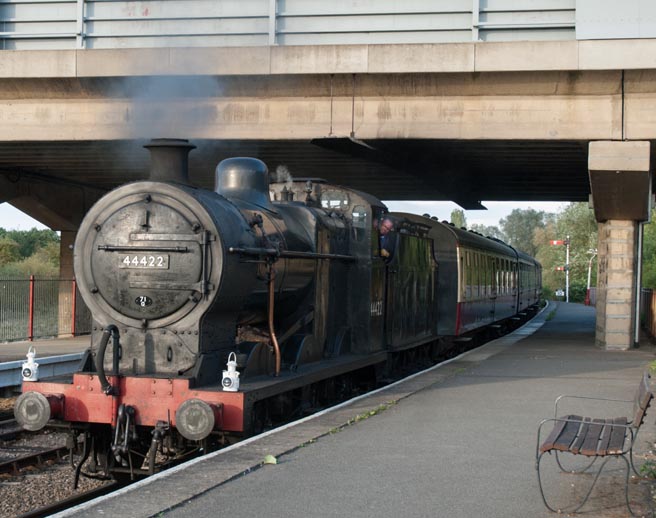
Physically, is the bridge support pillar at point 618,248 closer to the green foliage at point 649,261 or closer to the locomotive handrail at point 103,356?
the green foliage at point 649,261

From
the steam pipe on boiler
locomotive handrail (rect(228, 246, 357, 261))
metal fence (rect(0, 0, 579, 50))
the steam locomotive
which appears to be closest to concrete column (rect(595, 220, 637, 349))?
metal fence (rect(0, 0, 579, 50))

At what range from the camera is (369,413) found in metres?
8.72

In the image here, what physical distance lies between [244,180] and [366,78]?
7662 mm

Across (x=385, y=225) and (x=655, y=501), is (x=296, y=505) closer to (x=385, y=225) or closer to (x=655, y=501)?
(x=655, y=501)

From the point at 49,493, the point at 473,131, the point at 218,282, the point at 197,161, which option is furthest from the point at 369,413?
the point at 197,161

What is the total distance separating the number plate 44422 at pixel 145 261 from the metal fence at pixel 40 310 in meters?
13.3

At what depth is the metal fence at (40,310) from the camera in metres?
19.9

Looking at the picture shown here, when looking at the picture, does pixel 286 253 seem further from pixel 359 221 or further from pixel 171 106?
pixel 171 106

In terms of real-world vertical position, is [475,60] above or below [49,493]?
above

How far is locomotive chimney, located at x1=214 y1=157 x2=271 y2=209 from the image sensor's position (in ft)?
28.9

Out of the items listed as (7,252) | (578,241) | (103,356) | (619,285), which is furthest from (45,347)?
(578,241)

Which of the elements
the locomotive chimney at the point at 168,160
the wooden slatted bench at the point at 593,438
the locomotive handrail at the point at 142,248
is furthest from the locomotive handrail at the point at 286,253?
the wooden slatted bench at the point at 593,438

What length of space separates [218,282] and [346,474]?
2115mm

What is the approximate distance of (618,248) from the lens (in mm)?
17438
